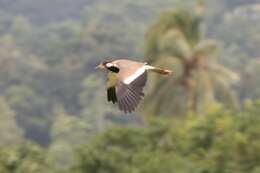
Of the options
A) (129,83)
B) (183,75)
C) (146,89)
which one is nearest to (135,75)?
(129,83)

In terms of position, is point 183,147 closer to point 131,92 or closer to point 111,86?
point 111,86

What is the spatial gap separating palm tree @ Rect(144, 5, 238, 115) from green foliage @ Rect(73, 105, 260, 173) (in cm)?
213

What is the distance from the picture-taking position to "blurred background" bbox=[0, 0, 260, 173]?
18.3m

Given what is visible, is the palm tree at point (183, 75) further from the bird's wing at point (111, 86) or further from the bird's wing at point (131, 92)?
the bird's wing at point (131, 92)

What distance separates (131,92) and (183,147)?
49.4 feet

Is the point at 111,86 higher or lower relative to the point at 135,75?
higher

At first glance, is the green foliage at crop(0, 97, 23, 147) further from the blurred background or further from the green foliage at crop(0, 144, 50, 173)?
the green foliage at crop(0, 144, 50, 173)

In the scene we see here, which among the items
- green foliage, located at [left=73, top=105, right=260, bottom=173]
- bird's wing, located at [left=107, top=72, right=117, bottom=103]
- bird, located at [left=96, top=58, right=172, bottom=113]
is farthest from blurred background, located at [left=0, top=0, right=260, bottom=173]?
bird, located at [left=96, top=58, right=172, bottom=113]

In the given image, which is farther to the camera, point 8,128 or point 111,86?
point 8,128

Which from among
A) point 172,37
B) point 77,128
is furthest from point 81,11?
point 172,37

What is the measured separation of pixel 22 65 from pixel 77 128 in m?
8.11

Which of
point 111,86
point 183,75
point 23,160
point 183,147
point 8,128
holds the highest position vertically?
point 8,128

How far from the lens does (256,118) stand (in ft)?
63.2

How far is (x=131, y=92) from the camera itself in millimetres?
5016
